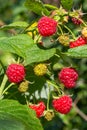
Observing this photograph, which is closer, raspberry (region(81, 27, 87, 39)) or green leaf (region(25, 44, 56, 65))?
green leaf (region(25, 44, 56, 65))

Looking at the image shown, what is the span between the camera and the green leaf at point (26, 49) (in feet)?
5.62

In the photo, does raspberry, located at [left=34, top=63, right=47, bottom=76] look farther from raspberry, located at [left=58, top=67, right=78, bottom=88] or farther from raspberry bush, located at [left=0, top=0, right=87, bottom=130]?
raspberry, located at [left=58, top=67, right=78, bottom=88]

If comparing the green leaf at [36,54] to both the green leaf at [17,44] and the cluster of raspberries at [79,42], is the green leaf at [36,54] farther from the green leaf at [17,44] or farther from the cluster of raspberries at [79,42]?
the cluster of raspberries at [79,42]

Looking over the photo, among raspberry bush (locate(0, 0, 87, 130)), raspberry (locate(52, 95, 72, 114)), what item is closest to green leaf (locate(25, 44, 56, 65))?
raspberry bush (locate(0, 0, 87, 130))

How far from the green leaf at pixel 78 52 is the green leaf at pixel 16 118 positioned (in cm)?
28

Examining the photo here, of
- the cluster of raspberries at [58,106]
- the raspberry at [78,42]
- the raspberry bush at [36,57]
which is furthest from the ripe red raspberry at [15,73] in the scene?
the raspberry at [78,42]

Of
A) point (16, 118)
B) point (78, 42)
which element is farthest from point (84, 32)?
point (16, 118)

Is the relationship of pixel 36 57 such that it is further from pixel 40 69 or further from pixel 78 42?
pixel 78 42

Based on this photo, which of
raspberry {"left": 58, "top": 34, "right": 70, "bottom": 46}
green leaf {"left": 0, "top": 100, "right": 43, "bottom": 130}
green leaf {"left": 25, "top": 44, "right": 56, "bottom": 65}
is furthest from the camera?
raspberry {"left": 58, "top": 34, "right": 70, "bottom": 46}

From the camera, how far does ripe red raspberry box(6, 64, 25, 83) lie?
1719 millimetres

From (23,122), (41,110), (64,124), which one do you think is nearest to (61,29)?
(41,110)

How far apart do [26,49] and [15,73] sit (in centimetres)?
12

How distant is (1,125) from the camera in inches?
62.1

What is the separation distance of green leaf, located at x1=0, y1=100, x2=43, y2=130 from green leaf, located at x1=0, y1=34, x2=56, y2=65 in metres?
0.18
